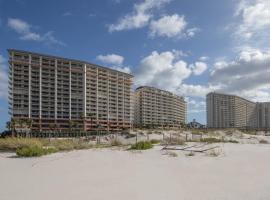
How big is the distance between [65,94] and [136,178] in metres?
→ 119

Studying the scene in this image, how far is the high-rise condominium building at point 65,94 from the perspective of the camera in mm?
109375

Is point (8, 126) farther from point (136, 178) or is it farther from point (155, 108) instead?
point (155, 108)

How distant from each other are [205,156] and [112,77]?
134936mm

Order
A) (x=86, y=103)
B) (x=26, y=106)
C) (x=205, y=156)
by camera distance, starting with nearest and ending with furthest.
Result: (x=205, y=156) < (x=26, y=106) < (x=86, y=103)

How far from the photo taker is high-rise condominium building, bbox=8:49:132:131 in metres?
109

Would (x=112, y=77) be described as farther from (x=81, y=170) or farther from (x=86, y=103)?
(x=81, y=170)

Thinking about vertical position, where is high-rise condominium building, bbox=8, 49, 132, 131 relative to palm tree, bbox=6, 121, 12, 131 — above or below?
above

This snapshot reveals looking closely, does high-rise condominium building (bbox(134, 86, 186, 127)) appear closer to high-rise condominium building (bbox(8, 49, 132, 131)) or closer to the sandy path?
high-rise condominium building (bbox(8, 49, 132, 131))

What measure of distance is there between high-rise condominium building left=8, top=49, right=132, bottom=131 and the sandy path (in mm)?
101611

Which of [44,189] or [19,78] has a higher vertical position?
[19,78]

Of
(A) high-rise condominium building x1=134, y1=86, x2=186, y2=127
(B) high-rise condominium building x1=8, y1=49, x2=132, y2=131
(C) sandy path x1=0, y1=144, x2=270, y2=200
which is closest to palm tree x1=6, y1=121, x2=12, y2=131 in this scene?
(B) high-rise condominium building x1=8, y1=49, x2=132, y2=131

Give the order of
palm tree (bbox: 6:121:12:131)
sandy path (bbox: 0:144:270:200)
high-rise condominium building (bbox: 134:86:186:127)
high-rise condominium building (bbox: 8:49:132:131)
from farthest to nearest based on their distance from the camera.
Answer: high-rise condominium building (bbox: 134:86:186:127), high-rise condominium building (bbox: 8:49:132:131), palm tree (bbox: 6:121:12:131), sandy path (bbox: 0:144:270:200)

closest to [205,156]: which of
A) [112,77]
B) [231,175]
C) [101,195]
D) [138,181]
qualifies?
[231,175]

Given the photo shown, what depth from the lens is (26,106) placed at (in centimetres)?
10788
